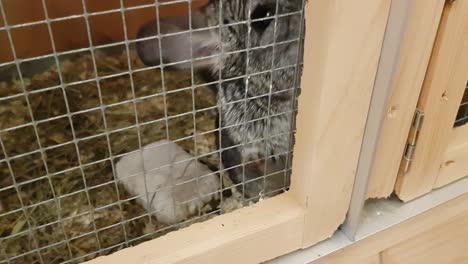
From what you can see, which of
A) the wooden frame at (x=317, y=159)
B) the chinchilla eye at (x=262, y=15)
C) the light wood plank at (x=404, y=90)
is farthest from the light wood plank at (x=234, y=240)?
the chinchilla eye at (x=262, y=15)

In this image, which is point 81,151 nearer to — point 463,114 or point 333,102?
point 333,102

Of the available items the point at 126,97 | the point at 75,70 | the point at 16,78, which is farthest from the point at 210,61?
the point at 16,78

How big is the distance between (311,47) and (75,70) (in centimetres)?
61

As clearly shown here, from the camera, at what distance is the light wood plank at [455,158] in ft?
3.25

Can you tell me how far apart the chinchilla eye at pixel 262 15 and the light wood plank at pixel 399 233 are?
39cm

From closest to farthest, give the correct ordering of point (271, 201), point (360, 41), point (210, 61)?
point (360, 41) < point (271, 201) < point (210, 61)

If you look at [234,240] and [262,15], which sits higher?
[262,15]

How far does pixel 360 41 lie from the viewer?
2.37 ft

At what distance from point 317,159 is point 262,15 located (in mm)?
235

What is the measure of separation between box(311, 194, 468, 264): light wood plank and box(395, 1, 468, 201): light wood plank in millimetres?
45

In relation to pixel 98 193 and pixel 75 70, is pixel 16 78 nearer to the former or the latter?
pixel 75 70

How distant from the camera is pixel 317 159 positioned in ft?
2.68

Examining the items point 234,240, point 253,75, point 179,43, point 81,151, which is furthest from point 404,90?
point 81,151

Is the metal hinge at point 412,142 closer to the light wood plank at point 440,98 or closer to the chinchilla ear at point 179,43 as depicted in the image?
the light wood plank at point 440,98
